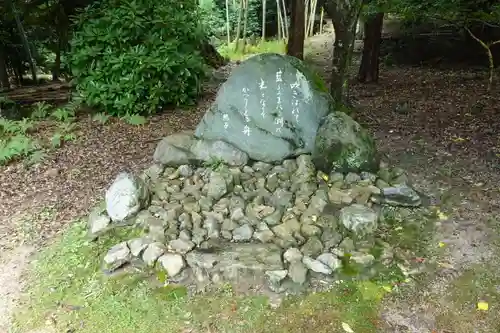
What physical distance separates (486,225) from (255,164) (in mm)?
2052

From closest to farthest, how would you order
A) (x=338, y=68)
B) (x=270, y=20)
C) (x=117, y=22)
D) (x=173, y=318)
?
(x=173, y=318), (x=338, y=68), (x=117, y=22), (x=270, y=20)

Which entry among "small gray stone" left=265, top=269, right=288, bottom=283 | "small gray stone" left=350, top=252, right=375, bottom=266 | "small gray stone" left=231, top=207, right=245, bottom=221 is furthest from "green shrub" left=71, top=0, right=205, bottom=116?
"small gray stone" left=350, top=252, right=375, bottom=266

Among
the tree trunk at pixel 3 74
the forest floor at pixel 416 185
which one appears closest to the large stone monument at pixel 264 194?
the forest floor at pixel 416 185

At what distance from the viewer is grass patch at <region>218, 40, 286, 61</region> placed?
41.9 feet

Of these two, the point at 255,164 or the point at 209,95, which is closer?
the point at 255,164

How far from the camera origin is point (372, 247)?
357 centimetres

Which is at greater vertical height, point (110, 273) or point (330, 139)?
point (330, 139)

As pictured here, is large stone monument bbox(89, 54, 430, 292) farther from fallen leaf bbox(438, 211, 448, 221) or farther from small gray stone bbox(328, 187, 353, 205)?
fallen leaf bbox(438, 211, 448, 221)

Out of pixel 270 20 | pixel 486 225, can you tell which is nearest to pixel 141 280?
pixel 486 225

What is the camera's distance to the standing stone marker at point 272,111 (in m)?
4.41

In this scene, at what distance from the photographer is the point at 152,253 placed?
3482 millimetres

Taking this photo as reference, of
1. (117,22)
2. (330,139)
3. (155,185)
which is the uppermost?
(117,22)

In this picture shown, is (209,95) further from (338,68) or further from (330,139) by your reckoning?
(330,139)

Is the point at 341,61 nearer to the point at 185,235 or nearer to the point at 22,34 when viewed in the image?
the point at 185,235
